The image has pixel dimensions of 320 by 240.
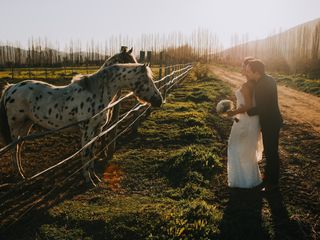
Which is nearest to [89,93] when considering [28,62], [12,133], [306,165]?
[12,133]

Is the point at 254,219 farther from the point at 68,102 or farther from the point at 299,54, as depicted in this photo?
the point at 299,54

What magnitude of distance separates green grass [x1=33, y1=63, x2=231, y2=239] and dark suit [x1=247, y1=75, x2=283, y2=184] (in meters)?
1.05

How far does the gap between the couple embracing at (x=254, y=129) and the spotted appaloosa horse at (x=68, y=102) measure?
1.71 meters

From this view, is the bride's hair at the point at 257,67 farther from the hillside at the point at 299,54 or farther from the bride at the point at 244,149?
the hillside at the point at 299,54

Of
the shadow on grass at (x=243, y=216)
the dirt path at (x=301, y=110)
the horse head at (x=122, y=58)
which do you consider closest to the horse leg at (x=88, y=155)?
the horse head at (x=122, y=58)

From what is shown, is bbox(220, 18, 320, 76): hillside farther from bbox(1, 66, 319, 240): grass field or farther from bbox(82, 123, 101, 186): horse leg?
bbox(82, 123, 101, 186): horse leg

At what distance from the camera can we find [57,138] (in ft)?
25.5

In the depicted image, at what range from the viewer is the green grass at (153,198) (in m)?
3.71

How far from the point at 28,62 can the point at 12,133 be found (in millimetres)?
47900

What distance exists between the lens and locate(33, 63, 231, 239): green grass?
3.71 m

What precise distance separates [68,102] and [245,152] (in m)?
2.89

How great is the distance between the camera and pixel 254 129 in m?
5.02

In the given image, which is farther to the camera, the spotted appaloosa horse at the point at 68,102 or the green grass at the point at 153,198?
the spotted appaloosa horse at the point at 68,102

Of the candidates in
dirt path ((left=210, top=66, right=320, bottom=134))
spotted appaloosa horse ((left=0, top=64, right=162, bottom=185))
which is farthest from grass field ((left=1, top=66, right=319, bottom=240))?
dirt path ((left=210, top=66, right=320, bottom=134))
